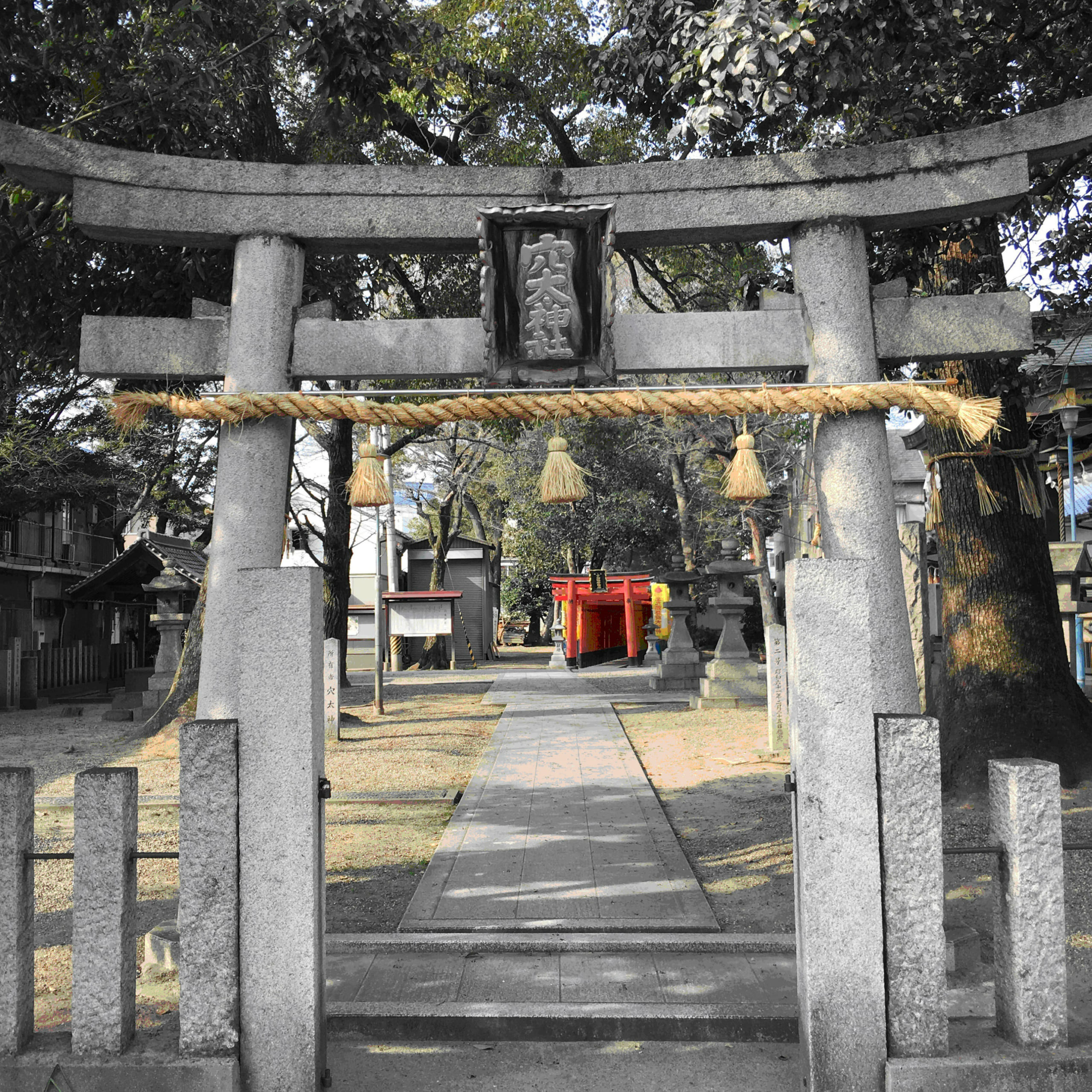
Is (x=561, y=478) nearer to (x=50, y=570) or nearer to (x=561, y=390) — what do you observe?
(x=561, y=390)

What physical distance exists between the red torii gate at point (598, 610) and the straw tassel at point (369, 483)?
22.0m

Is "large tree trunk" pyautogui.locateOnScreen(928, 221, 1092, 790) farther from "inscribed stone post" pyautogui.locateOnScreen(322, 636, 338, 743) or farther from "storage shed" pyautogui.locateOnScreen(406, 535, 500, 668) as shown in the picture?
"storage shed" pyautogui.locateOnScreen(406, 535, 500, 668)

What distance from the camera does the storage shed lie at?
34.2 meters

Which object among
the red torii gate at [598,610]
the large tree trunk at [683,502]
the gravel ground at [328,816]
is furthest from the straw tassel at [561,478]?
the large tree trunk at [683,502]

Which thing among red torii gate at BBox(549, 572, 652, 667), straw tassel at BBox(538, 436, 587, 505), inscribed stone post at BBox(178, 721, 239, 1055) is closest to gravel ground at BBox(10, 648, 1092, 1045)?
inscribed stone post at BBox(178, 721, 239, 1055)

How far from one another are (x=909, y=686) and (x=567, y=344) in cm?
243

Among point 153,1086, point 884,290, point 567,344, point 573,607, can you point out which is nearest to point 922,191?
point 884,290

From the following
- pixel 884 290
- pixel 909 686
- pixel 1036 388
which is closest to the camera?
pixel 909 686

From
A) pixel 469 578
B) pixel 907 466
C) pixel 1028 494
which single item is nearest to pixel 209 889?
pixel 1028 494

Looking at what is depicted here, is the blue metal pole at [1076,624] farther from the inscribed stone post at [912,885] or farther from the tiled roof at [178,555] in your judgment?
the tiled roof at [178,555]

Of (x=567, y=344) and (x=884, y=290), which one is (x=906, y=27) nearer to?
(x=884, y=290)

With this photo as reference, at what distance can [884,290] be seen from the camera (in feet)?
16.3

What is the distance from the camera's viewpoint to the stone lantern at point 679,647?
1969 centimetres

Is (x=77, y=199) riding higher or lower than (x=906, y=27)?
lower
